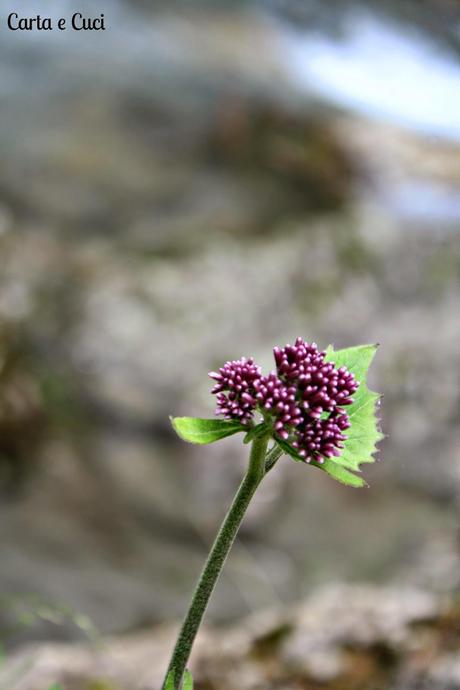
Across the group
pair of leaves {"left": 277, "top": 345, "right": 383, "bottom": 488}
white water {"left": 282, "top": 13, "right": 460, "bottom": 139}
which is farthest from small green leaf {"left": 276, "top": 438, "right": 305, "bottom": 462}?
white water {"left": 282, "top": 13, "right": 460, "bottom": 139}

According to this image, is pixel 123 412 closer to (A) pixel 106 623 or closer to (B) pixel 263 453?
(A) pixel 106 623

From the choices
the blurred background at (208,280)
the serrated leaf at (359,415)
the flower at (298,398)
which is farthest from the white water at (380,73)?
the flower at (298,398)

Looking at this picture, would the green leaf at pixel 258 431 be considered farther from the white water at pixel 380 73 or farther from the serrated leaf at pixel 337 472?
the white water at pixel 380 73

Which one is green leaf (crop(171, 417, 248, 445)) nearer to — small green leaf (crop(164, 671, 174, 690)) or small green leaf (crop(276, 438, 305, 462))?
small green leaf (crop(276, 438, 305, 462))

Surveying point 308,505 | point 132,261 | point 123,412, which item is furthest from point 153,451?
point 132,261

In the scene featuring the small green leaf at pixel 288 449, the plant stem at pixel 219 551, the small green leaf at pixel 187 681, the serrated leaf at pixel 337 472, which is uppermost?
the small green leaf at pixel 288 449

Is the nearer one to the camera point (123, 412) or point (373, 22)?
point (123, 412)

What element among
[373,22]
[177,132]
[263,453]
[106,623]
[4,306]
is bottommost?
[263,453]
